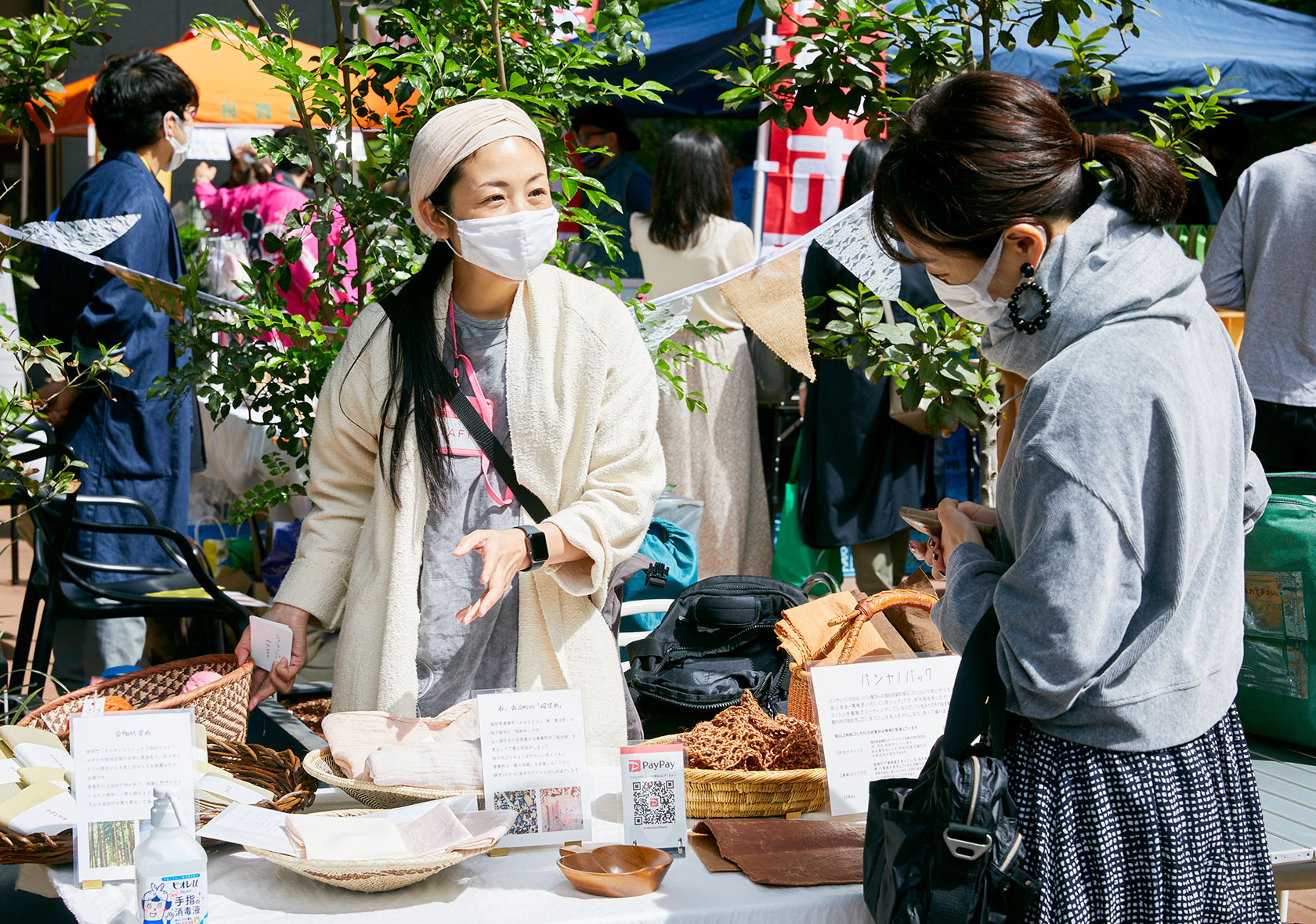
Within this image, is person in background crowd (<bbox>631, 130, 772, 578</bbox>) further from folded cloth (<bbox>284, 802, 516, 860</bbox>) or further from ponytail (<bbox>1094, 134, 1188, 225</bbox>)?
ponytail (<bbox>1094, 134, 1188, 225</bbox>)

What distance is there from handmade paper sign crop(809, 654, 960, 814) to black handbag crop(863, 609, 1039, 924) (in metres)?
0.39

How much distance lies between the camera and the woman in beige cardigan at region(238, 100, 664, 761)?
2.04 meters

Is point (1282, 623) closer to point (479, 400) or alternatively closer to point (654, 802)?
point (654, 802)

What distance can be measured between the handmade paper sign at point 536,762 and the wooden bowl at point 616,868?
0.06m

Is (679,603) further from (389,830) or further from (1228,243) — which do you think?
(1228,243)

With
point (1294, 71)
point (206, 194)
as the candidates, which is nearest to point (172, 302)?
point (206, 194)

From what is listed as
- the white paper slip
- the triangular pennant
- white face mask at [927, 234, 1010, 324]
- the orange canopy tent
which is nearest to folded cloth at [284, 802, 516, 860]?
the white paper slip

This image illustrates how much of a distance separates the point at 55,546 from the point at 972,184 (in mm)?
2753

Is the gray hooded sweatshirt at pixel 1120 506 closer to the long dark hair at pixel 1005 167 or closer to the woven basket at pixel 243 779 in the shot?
the long dark hair at pixel 1005 167

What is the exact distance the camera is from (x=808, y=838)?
5.98 feet

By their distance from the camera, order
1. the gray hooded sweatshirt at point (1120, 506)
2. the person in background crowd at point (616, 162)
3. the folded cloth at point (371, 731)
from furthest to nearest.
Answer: the person in background crowd at point (616, 162) → the folded cloth at point (371, 731) → the gray hooded sweatshirt at point (1120, 506)

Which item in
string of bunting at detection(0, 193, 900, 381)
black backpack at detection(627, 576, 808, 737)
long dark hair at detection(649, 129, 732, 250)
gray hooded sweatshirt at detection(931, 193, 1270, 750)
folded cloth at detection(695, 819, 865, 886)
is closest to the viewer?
gray hooded sweatshirt at detection(931, 193, 1270, 750)

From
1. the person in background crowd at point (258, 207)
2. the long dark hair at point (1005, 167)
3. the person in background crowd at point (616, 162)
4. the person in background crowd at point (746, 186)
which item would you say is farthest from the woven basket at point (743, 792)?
the person in background crowd at point (746, 186)

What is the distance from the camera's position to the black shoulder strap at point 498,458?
2.08 m
